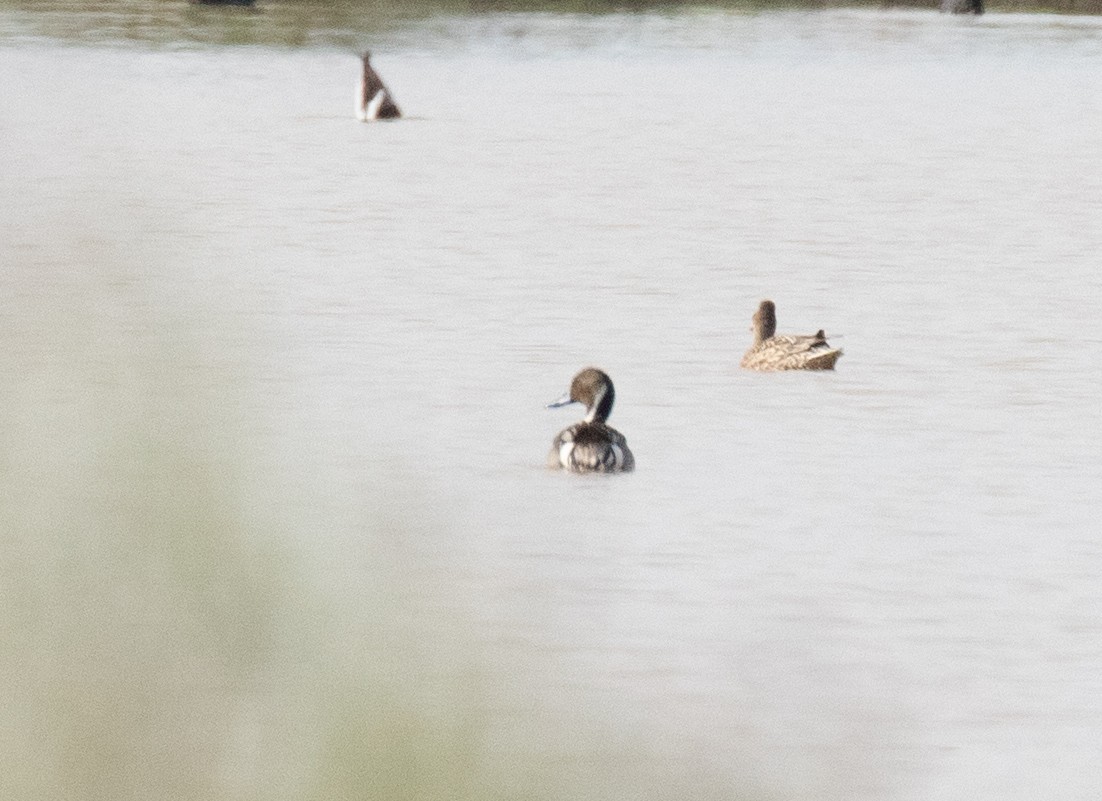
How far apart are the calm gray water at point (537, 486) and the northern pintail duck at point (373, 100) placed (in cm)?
404

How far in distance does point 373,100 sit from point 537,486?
55.5 feet

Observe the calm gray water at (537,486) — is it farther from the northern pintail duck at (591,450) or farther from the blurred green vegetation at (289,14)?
the blurred green vegetation at (289,14)

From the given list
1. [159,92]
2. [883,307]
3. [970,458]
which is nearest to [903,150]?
[159,92]

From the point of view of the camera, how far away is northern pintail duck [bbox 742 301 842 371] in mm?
10305

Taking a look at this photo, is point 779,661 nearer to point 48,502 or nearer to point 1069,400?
point 48,502

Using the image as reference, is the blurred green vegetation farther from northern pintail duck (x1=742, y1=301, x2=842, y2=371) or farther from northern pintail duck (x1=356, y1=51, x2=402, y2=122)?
northern pintail duck (x1=742, y1=301, x2=842, y2=371)

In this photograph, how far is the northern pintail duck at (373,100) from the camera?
2470 centimetres

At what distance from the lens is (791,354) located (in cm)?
1029

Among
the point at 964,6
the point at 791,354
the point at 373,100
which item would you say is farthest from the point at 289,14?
the point at 791,354

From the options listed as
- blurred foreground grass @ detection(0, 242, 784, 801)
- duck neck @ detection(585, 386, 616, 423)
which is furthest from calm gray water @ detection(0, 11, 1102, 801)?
duck neck @ detection(585, 386, 616, 423)

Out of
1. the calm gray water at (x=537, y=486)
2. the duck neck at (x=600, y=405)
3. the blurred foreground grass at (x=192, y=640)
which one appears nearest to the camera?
the blurred foreground grass at (x=192, y=640)

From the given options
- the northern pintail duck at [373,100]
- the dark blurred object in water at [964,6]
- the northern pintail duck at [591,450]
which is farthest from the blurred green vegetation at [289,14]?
the northern pintail duck at [591,450]

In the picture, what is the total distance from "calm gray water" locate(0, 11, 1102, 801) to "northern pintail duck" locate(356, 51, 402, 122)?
4041 millimetres

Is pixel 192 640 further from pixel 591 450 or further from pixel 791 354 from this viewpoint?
pixel 791 354
